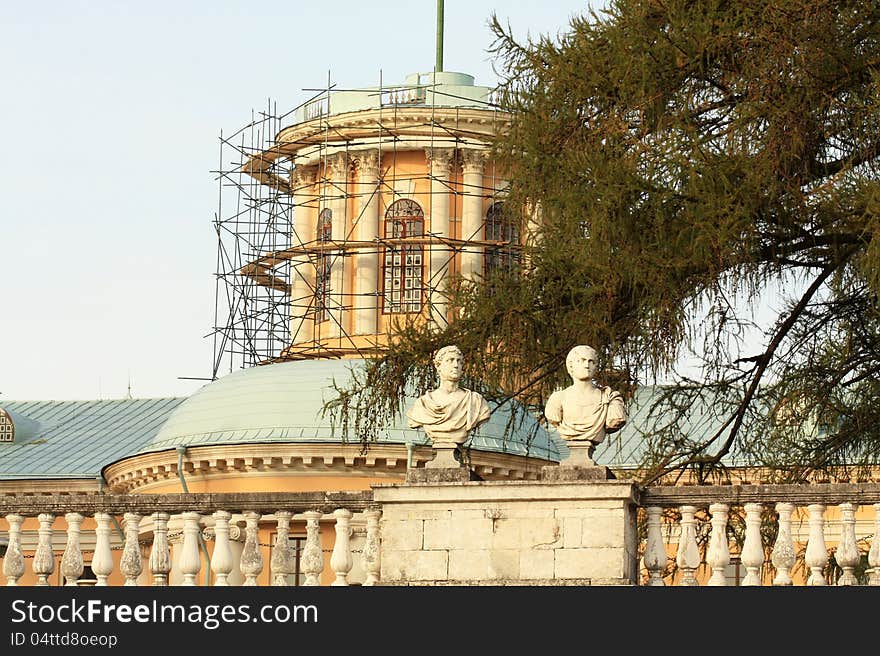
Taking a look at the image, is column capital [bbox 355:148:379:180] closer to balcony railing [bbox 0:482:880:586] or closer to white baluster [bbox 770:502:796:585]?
balcony railing [bbox 0:482:880:586]

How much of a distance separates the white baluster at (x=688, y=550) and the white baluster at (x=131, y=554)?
3.78 m

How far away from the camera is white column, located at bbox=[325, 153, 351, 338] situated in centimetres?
5103

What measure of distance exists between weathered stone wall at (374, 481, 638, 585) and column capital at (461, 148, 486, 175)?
125 feet

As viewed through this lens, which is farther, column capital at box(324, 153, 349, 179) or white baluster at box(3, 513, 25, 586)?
column capital at box(324, 153, 349, 179)

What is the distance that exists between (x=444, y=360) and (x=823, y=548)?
2830 mm

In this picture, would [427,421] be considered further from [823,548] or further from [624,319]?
[624,319]

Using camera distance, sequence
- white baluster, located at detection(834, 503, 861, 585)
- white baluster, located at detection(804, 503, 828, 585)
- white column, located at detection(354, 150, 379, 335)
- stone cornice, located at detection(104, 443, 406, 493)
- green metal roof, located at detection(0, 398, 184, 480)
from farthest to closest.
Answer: white column, located at detection(354, 150, 379, 335), green metal roof, located at detection(0, 398, 184, 480), stone cornice, located at detection(104, 443, 406, 493), white baluster, located at detection(804, 503, 828, 585), white baluster, located at detection(834, 503, 861, 585)

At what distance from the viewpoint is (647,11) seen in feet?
60.1

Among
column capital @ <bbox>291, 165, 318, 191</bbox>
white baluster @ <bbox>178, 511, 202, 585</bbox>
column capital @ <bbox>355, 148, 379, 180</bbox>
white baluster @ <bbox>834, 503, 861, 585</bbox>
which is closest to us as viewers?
white baluster @ <bbox>834, 503, 861, 585</bbox>

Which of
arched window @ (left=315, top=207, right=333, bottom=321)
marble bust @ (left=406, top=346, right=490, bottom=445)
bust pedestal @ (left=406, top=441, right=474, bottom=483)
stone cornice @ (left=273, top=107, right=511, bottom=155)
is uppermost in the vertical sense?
stone cornice @ (left=273, top=107, right=511, bottom=155)

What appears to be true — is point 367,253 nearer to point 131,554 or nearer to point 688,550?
point 131,554

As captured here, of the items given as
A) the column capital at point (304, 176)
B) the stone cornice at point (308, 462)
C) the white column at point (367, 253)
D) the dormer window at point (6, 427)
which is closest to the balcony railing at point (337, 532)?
the stone cornice at point (308, 462)

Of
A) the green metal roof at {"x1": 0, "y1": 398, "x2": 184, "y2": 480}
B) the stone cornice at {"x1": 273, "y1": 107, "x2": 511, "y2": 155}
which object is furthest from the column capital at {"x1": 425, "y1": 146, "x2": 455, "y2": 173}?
the green metal roof at {"x1": 0, "y1": 398, "x2": 184, "y2": 480}
